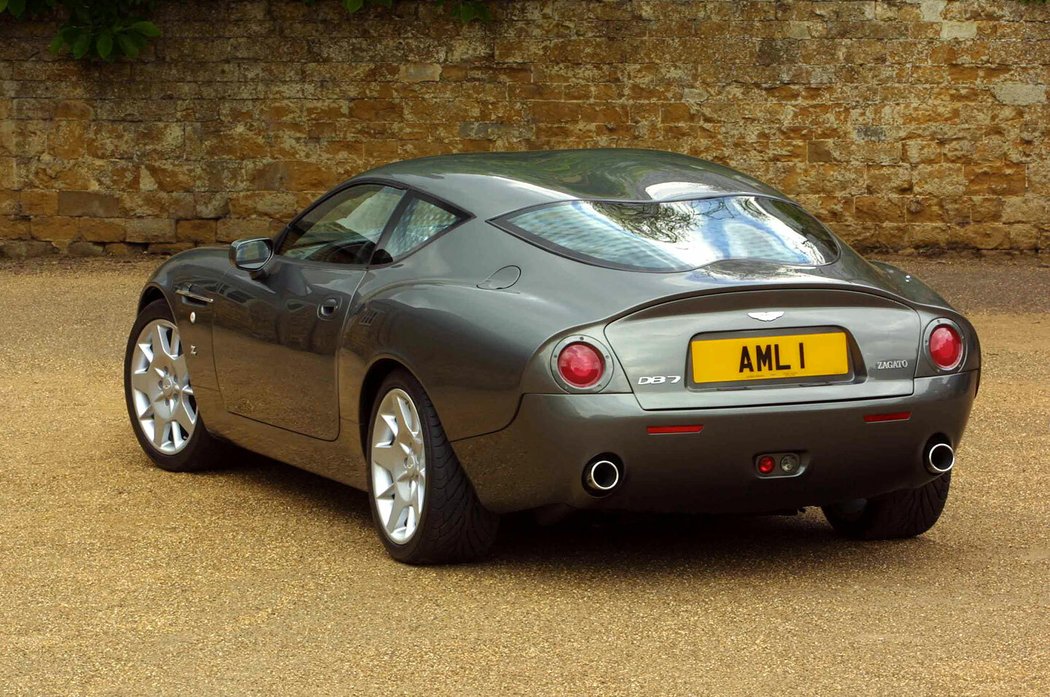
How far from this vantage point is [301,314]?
19.4 feet

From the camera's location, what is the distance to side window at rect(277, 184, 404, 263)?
5.95 m

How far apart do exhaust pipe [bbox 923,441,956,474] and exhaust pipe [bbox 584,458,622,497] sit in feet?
3.24

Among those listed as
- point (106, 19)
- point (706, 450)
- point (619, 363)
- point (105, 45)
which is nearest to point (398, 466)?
point (619, 363)

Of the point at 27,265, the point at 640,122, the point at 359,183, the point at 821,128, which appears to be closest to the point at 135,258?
the point at 27,265

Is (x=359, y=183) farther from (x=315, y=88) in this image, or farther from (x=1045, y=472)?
(x=315, y=88)

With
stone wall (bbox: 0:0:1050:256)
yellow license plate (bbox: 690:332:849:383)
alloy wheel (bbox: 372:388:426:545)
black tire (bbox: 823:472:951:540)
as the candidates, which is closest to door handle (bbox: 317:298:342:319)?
alloy wheel (bbox: 372:388:426:545)

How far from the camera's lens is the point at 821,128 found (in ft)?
53.0

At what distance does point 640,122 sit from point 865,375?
11400 mm

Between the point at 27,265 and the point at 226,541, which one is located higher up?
the point at 226,541

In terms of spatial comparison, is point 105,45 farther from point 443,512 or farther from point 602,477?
point 602,477

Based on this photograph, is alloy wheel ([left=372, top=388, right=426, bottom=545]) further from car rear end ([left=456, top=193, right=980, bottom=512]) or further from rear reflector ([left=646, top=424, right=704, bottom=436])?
rear reflector ([left=646, top=424, right=704, bottom=436])

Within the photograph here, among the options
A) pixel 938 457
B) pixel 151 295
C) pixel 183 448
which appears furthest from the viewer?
pixel 151 295

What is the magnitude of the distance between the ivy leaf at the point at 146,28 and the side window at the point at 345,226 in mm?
10255

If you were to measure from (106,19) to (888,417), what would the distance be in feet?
41.4
